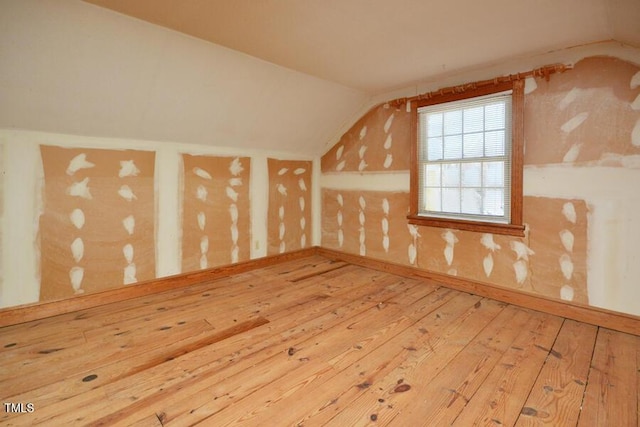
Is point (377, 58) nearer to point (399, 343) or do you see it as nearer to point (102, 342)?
point (399, 343)

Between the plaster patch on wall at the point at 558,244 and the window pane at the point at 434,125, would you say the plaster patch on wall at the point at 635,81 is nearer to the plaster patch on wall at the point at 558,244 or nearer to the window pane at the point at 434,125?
the plaster patch on wall at the point at 558,244

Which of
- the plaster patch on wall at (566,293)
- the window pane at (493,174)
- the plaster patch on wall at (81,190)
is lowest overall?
the plaster patch on wall at (566,293)

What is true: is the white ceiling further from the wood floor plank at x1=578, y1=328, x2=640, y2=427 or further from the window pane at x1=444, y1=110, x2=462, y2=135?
the wood floor plank at x1=578, y1=328, x2=640, y2=427

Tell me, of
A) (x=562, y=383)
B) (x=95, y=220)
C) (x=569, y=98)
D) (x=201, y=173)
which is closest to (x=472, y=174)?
(x=569, y=98)

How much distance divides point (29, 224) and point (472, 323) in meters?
3.71

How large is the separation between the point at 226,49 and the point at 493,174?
107 inches

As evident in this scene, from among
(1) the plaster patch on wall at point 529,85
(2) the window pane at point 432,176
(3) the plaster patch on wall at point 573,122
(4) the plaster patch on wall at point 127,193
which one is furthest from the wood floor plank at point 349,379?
(4) the plaster patch on wall at point 127,193

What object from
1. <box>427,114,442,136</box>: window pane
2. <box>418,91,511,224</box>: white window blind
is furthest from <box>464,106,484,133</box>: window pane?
<box>427,114,442,136</box>: window pane

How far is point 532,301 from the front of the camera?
110 inches

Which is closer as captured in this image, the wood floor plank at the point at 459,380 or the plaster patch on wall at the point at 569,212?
the wood floor plank at the point at 459,380

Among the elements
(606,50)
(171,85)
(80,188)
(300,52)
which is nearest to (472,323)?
(606,50)

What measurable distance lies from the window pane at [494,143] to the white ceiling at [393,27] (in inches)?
26.0

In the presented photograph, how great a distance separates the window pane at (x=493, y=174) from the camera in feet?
9.80

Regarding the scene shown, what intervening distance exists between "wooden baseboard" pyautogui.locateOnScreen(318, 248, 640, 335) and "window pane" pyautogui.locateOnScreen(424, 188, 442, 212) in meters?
0.73
